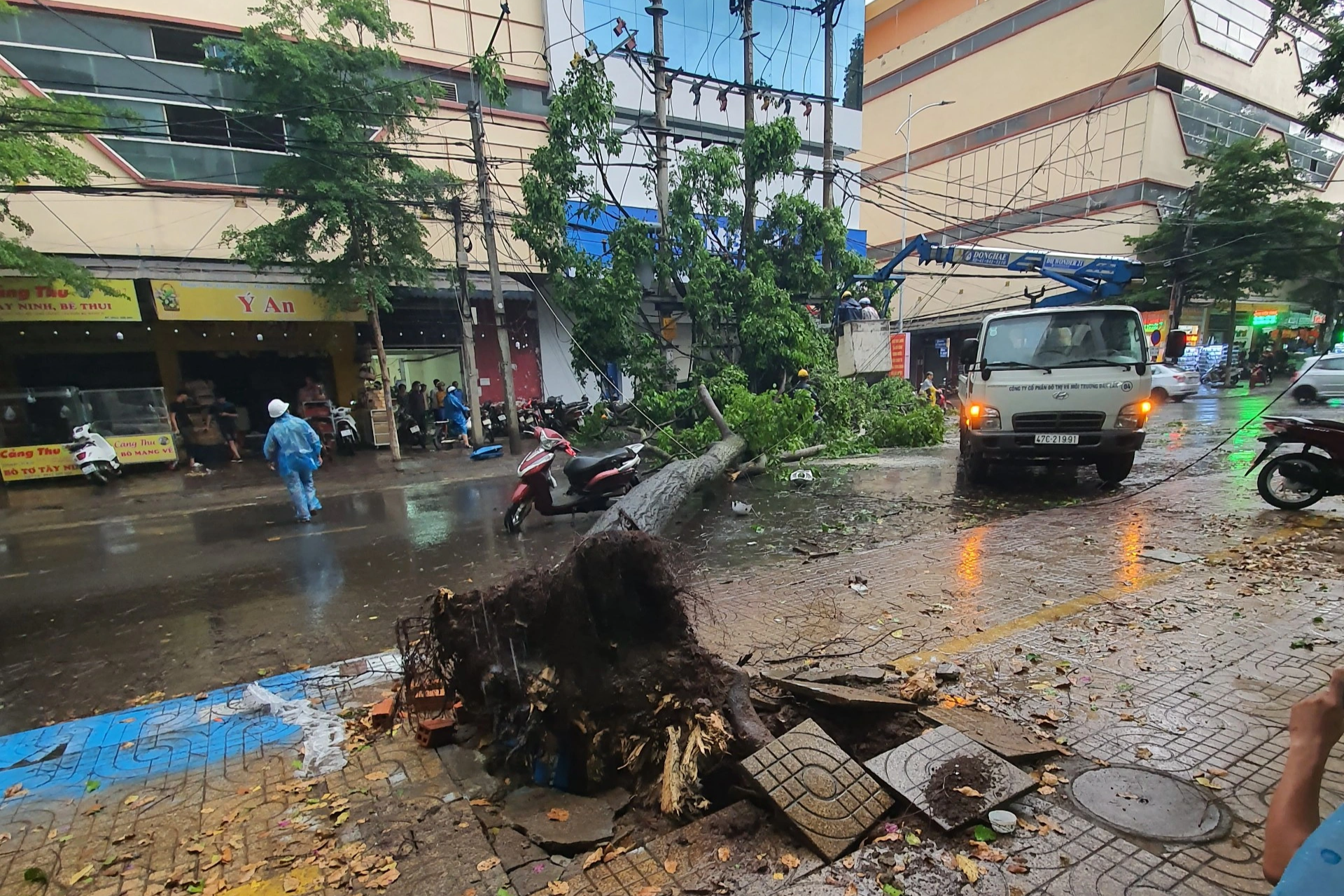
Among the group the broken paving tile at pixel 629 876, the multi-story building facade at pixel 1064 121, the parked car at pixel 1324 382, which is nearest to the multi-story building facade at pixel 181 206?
the broken paving tile at pixel 629 876

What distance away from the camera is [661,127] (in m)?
14.4

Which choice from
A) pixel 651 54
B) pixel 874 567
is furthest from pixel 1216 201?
pixel 874 567

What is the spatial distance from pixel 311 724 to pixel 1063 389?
841 cm

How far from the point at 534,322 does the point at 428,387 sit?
13.8ft

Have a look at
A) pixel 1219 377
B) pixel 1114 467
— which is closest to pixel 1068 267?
pixel 1114 467

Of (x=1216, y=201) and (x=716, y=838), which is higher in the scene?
(x=1216, y=201)

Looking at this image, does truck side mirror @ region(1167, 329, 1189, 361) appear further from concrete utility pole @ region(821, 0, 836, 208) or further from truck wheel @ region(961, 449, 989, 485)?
concrete utility pole @ region(821, 0, 836, 208)

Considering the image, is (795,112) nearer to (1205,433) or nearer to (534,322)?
(534,322)

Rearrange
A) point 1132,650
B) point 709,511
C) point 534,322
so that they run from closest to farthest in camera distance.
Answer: point 1132,650
point 709,511
point 534,322

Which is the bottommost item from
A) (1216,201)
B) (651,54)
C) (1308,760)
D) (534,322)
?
(1308,760)

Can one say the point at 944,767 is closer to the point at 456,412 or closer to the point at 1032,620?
the point at 1032,620

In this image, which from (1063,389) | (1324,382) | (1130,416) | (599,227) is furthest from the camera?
(599,227)

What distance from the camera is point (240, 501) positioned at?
10359 millimetres

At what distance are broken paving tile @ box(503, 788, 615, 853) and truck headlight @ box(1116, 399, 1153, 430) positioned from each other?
7774 millimetres
